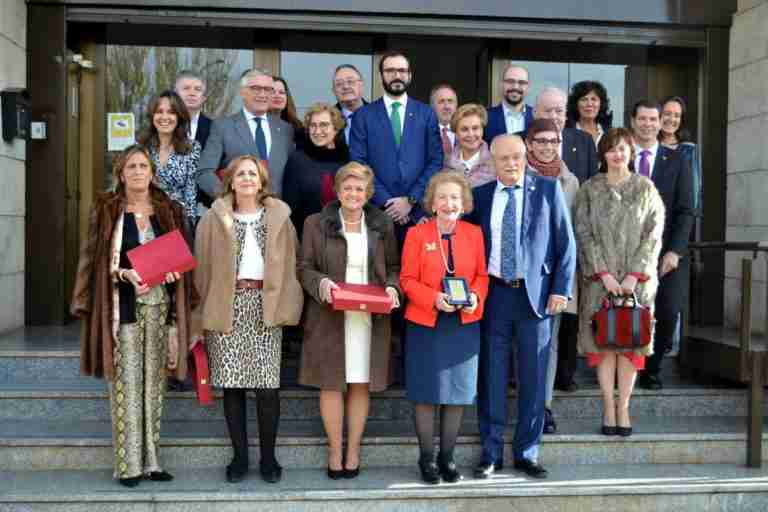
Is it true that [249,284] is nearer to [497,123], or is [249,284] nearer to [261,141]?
[261,141]

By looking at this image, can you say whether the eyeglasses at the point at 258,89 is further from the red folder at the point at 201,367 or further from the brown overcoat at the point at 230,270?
the red folder at the point at 201,367

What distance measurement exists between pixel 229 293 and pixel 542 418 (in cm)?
193

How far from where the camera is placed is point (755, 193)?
24.0 feet

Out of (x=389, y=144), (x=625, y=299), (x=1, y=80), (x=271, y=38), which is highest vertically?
(x=271, y=38)

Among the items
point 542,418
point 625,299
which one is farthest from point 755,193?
point 542,418

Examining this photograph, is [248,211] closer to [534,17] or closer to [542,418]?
[542,418]

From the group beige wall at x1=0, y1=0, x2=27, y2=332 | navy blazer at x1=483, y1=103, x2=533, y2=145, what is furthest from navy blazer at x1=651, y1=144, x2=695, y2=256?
beige wall at x1=0, y1=0, x2=27, y2=332

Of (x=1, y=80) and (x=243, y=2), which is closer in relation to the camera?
(x=1, y=80)

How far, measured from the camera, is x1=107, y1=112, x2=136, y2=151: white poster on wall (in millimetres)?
7910

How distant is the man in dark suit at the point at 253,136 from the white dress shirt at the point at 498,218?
156 cm

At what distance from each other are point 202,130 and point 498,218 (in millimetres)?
2275

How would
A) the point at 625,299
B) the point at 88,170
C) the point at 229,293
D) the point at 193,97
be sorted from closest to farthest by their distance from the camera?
the point at 229,293 < the point at 625,299 < the point at 193,97 < the point at 88,170

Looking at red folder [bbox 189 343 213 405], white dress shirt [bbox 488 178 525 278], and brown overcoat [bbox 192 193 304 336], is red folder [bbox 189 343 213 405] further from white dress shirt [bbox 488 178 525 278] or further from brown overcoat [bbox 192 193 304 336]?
white dress shirt [bbox 488 178 525 278]

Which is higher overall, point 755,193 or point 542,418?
point 755,193
